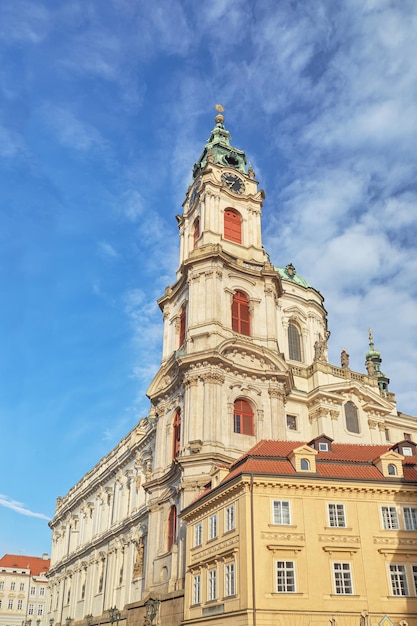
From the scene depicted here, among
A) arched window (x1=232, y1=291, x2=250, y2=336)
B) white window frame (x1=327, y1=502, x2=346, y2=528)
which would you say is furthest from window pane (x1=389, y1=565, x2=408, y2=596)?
A: arched window (x1=232, y1=291, x2=250, y2=336)

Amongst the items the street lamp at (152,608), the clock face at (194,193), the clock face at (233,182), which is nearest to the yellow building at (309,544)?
the street lamp at (152,608)

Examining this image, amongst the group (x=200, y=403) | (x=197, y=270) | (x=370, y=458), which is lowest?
(x=370, y=458)

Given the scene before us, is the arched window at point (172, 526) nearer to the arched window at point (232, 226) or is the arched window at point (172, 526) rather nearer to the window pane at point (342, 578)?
the window pane at point (342, 578)

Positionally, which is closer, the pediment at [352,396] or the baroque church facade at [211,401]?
the baroque church facade at [211,401]

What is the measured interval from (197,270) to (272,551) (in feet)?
87.3

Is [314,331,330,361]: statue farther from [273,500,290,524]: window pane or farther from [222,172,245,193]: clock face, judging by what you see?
[273,500,290,524]: window pane

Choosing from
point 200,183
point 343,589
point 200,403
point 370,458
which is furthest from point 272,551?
point 200,183

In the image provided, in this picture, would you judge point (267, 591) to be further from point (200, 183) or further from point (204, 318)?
point (200, 183)

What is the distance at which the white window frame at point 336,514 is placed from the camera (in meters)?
29.9

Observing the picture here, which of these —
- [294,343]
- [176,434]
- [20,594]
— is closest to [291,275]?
[294,343]

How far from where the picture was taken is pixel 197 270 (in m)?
51.1

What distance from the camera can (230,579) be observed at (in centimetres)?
2933

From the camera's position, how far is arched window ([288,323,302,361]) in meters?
60.2

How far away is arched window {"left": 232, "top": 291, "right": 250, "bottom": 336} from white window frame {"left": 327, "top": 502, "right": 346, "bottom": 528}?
20952 mm
